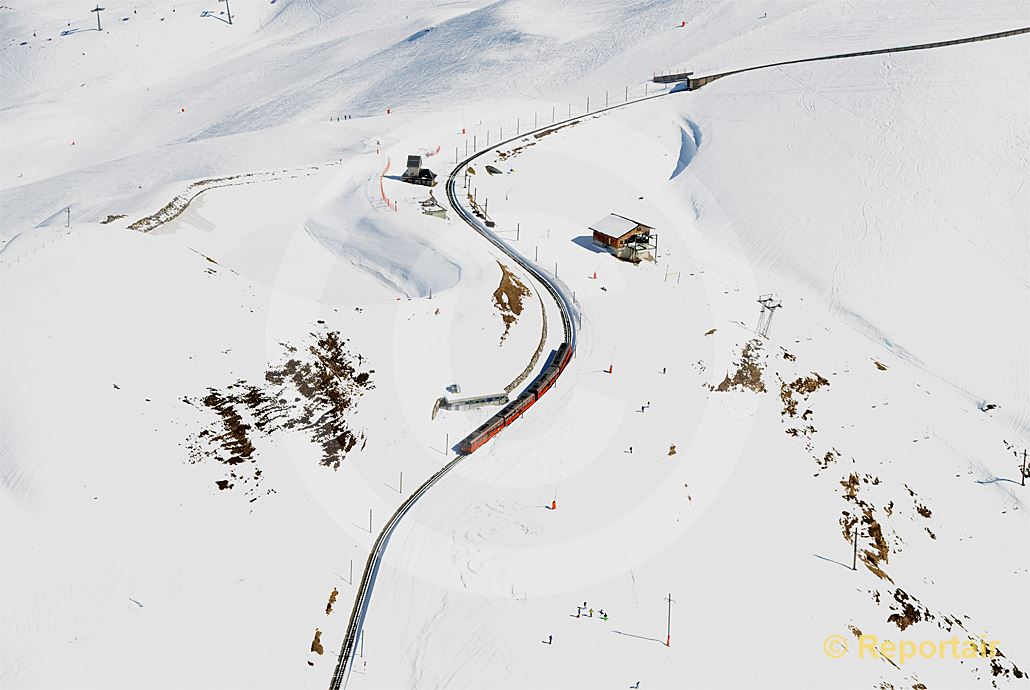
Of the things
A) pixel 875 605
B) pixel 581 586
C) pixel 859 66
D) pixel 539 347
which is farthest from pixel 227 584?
pixel 859 66

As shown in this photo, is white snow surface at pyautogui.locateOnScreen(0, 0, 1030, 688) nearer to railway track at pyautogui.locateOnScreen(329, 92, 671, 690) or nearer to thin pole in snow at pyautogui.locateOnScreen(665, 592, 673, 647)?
thin pole in snow at pyautogui.locateOnScreen(665, 592, 673, 647)

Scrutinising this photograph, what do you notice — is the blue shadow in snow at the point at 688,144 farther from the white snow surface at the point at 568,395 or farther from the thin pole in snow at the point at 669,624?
the thin pole in snow at the point at 669,624

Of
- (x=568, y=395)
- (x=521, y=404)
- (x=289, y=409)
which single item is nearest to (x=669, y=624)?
(x=521, y=404)

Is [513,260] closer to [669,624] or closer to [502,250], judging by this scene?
[502,250]

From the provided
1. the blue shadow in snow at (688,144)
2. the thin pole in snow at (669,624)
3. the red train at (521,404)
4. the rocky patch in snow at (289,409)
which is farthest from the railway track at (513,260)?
the thin pole in snow at (669,624)

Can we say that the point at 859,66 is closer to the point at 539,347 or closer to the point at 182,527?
the point at 539,347

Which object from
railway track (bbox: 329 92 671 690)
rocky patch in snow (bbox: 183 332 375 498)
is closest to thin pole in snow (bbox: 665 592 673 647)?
railway track (bbox: 329 92 671 690)
